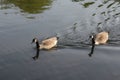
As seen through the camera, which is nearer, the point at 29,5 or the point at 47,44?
the point at 47,44

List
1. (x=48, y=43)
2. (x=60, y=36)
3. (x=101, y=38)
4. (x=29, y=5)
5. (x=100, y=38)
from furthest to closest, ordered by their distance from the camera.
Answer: (x=29, y=5) → (x=60, y=36) → (x=100, y=38) → (x=101, y=38) → (x=48, y=43)

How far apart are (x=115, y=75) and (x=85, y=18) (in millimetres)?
9215

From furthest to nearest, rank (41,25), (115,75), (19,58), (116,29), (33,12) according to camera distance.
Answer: (33,12), (41,25), (116,29), (19,58), (115,75)

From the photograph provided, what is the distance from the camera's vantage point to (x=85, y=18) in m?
24.1

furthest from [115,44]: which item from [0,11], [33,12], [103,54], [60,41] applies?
[0,11]

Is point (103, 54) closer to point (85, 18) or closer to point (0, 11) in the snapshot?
point (85, 18)

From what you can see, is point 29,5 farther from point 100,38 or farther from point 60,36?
point 100,38

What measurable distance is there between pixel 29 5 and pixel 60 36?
9.19m

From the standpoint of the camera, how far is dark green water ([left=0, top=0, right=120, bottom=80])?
16125 mm

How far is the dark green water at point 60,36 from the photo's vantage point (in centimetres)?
1612

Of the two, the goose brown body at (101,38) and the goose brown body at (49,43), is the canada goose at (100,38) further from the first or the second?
the goose brown body at (49,43)

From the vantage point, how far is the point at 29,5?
29234 millimetres

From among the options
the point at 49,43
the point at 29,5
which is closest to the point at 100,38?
the point at 49,43

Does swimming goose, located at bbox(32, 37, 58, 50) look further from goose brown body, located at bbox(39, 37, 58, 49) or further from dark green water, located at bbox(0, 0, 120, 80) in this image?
dark green water, located at bbox(0, 0, 120, 80)
